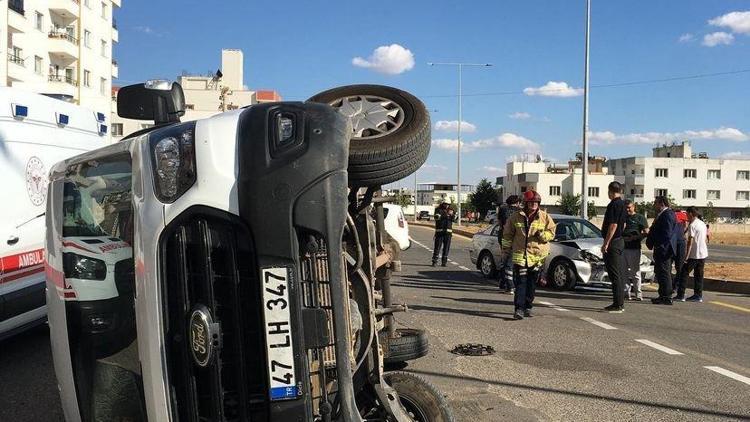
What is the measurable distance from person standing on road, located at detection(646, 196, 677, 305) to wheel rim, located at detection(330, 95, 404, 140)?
306 inches

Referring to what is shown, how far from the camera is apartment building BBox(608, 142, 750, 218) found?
4328 inches

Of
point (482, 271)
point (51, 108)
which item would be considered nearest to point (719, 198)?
point (482, 271)

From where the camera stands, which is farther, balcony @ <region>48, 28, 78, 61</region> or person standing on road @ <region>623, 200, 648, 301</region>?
balcony @ <region>48, 28, 78, 61</region>

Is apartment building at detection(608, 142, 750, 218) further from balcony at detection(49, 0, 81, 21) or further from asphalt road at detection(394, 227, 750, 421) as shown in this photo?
asphalt road at detection(394, 227, 750, 421)

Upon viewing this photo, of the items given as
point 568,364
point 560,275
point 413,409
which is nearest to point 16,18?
point 560,275

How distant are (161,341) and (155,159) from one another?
70 centimetres

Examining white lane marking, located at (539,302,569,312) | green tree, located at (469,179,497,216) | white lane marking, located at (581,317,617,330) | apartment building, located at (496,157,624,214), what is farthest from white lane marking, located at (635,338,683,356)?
apartment building, located at (496,157,624,214)

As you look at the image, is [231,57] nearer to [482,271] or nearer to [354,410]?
[482,271]

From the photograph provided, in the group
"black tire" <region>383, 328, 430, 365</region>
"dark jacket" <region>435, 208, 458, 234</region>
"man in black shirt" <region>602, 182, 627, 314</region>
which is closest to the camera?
"black tire" <region>383, 328, 430, 365</region>

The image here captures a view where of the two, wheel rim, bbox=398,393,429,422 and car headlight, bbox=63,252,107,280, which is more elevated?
car headlight, bbox=63,252,107,280

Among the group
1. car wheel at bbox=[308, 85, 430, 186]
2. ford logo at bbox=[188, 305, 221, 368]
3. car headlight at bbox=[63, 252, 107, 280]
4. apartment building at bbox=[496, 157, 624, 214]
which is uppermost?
apartment building at bbox=[496, 157, 624, 214]

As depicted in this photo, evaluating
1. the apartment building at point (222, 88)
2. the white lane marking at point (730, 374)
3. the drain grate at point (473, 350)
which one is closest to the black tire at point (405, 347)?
the drain grate at point (473, 350)

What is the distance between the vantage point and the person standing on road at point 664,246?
33.1 feet

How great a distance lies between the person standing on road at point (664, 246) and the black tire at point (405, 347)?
23.7 feet
